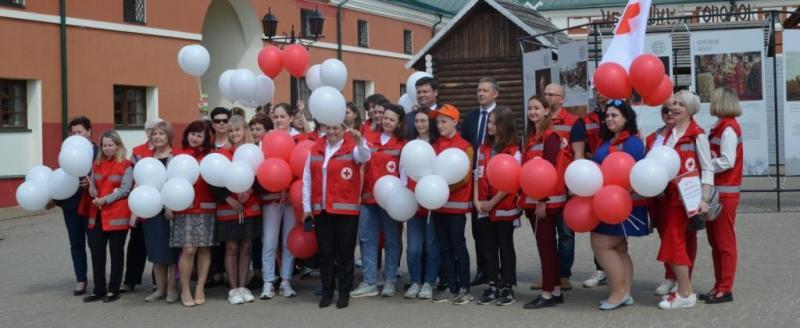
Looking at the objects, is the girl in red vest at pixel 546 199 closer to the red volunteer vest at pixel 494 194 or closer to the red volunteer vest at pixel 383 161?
Answer: the red volunteer vest at pixel 494 194

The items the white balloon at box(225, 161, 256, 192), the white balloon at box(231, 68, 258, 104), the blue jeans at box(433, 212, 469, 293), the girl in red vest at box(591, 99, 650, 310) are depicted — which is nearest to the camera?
the girl in red vest at box(591, 99, 650, 310)

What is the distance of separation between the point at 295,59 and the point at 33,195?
3.04 m

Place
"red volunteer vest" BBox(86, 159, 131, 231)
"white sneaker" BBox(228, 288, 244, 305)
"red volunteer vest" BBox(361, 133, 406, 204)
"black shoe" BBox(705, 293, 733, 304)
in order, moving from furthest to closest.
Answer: "red volunteer vest" BBox(86, 159, 131, 231) < "white sneaker" BBox(228, 288, 244, 305) < "red volunteer vest" BBox(361, 133, 406, 204) < "black shoe" BBox(705, 293, 733, 304)

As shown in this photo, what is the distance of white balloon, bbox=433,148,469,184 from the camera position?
26.9ft

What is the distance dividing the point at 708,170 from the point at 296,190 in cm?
353

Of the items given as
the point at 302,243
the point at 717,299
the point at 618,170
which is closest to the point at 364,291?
the point at 302,243

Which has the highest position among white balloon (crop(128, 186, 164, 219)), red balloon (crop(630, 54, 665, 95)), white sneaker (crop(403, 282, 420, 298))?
red balloon (crop(630, 54, 665, 95))

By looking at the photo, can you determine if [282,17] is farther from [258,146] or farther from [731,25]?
[258,146]

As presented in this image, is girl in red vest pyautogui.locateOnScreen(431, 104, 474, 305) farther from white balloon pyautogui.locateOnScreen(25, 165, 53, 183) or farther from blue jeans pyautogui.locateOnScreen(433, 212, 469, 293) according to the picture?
white balloon pyautogui.locateOnScreen(25, 165, 53, 183)

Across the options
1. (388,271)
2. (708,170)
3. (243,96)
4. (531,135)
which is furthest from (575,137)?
(243,96)

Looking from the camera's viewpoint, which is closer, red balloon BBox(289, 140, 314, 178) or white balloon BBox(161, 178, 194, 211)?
white balloon BBox(161, 178, 194, 211)

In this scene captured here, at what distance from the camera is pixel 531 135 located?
8.25 metres

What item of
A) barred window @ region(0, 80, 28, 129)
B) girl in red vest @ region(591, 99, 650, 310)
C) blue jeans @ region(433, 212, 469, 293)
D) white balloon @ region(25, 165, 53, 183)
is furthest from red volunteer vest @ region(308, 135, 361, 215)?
barred window @ region(0, 80, 28, 129)

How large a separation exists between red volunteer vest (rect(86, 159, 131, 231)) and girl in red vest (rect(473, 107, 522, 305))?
3.21 meters
